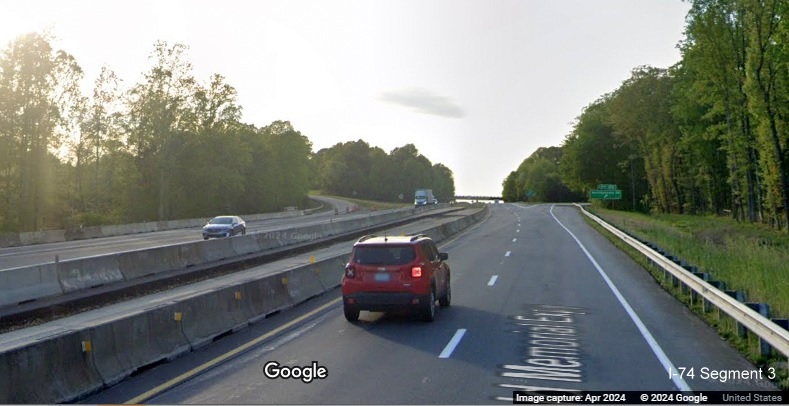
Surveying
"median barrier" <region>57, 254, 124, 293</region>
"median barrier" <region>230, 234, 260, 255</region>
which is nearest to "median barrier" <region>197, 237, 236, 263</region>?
"median barrier" <region>230, 234, 260, 255</region>

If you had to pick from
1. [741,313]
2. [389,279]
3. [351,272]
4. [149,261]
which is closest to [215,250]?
[149,261]

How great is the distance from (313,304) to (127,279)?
25.6 feet

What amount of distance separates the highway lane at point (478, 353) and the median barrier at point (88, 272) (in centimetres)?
685

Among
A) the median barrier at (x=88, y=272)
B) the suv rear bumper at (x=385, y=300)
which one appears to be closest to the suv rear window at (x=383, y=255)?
the suv rear bumper at (x=385, y=300)

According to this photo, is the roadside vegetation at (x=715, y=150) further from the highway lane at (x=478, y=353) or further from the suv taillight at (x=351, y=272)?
the suv taillight at (x=351, y=272)

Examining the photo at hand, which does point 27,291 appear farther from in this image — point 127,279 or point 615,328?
point 615,328

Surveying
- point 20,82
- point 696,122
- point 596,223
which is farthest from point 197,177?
point 696,122

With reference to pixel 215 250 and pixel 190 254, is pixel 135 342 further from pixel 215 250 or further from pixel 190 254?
pixel 215 250

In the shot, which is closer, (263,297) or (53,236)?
(263,297)

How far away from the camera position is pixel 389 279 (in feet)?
48.4

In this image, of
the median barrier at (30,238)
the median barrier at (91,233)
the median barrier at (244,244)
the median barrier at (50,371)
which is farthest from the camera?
the median barrier at (91,233)

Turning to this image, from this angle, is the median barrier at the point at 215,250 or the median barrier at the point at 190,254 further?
the median barrier at the point at 215,250

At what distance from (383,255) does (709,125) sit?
58634 millimetres

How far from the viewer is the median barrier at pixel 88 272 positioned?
20.5 metres
